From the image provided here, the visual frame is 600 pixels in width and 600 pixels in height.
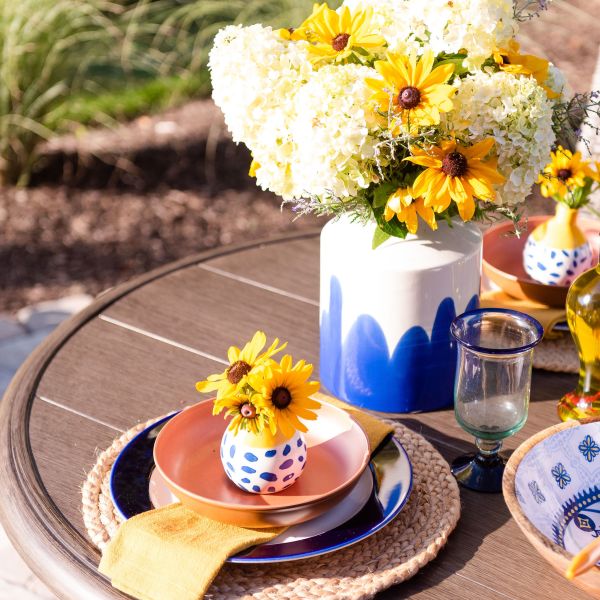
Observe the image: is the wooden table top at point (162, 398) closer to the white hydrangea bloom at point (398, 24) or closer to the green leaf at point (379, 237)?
the green leaf at point (379, 237)

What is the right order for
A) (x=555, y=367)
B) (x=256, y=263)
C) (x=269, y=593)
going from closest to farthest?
(x=269, y=593), (x=555, y=367), (x=256, y=263)

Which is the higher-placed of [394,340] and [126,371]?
[394,340]

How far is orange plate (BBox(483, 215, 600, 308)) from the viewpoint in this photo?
1.52 metres

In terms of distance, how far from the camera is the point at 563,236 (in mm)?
1517

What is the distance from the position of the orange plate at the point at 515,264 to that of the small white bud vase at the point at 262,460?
23.6 inches

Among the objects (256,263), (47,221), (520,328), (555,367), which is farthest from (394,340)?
(47,221)

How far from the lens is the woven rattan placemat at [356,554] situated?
1006mm

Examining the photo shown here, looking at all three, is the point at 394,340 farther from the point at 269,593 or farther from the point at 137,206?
the point at 137,206

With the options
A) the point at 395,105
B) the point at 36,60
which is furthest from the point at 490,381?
the point at 36,60

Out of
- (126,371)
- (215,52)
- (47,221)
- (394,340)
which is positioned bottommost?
(47,221)

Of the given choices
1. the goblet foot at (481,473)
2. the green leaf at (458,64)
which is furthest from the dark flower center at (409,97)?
the goblet foot at (481,473)

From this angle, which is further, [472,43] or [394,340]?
[394,340]

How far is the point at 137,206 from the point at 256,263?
1999mm

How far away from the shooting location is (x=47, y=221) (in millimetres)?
3568
